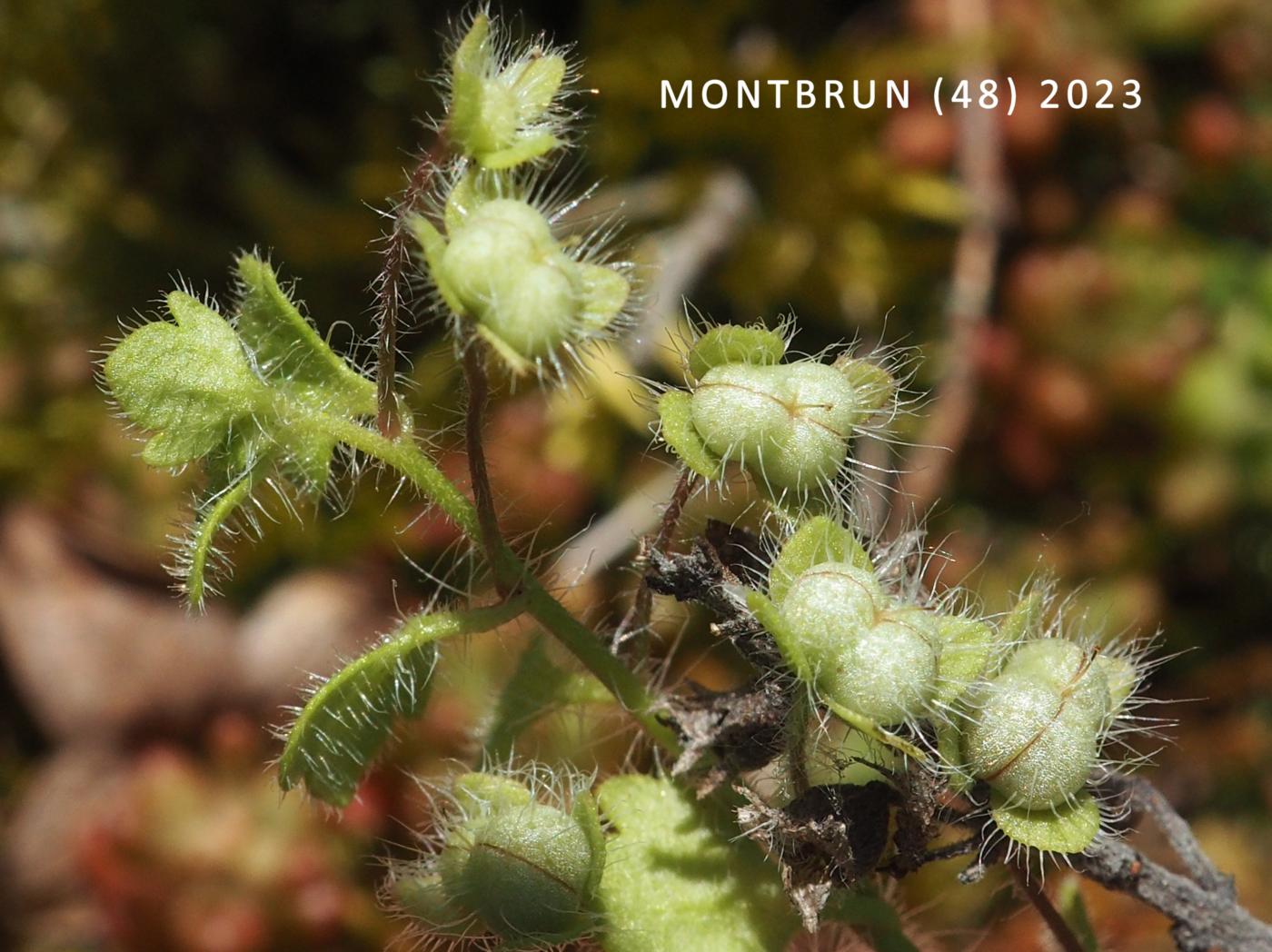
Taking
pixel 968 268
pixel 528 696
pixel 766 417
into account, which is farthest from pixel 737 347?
pixel 968 268

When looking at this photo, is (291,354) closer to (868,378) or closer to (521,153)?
(521,153)

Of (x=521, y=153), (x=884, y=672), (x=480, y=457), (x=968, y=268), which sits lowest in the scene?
(x=884, y=672)

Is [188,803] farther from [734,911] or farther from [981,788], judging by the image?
[981,788]

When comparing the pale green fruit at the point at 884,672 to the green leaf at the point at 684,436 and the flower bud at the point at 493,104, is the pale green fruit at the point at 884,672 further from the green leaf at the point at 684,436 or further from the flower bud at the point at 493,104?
the flower bud at the point at 493,104

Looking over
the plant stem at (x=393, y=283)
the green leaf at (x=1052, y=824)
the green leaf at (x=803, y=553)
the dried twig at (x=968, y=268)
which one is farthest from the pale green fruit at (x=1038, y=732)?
the dried twig at (x=968, y=268)

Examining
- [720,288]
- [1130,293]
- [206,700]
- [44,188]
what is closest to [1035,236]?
[1130,293]
